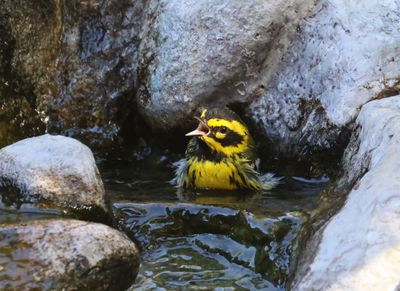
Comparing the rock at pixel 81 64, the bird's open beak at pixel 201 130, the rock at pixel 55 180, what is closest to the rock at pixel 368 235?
the rock at pixel 55 180

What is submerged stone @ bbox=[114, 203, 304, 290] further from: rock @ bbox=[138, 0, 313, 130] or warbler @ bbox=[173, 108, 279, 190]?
rock @ bbox=[138, 0, 313, 130]

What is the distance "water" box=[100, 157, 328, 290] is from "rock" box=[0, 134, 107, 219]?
1.72 ft

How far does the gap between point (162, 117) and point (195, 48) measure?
743mm

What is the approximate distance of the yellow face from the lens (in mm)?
7039

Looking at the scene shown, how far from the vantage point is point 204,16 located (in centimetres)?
733

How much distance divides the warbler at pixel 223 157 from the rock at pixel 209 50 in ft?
1.23

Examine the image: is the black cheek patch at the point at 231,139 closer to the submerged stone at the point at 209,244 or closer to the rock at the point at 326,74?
the rock at the point at 326,74

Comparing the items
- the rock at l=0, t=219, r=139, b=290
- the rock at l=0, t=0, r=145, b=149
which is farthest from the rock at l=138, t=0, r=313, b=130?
the rock at l=0, t=219, r=139, b=290

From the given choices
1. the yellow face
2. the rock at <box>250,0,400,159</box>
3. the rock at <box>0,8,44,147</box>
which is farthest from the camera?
the rock at <box>0,8,44,147</box>

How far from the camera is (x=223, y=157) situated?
285 inches

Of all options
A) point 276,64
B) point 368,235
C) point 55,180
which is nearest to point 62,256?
point 55,180

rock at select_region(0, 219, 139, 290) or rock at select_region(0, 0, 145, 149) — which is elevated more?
rock at select_region(0, 0, 145, 149)

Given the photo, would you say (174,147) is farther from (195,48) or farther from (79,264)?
(79,264)

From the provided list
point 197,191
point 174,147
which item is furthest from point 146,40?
point 197,191
